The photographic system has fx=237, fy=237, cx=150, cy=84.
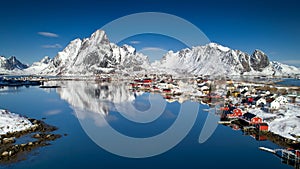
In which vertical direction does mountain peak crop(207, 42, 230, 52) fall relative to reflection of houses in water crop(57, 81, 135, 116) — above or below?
above

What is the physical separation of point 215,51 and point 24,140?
198ft

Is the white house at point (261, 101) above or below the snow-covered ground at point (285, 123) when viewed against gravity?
above

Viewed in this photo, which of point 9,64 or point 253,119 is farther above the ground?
point 9,64

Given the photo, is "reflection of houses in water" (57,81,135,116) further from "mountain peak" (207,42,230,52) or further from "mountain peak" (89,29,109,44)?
"mountain peak" (207,42,230,52)

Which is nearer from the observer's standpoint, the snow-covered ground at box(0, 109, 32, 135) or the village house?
the snow-covered ground at box(0, 109, 32, 135)

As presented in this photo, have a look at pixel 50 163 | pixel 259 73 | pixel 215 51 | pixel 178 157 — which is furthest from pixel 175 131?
pixel 259 73

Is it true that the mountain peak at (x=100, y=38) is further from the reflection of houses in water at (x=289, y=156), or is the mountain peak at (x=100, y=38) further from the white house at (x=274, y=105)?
the reflection of houses in water at (x=289, y=156)

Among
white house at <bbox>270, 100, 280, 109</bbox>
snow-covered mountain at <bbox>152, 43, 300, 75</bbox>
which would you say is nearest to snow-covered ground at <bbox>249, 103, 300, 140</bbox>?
white house at <bbox>270, 100, 280, 109</bbox>

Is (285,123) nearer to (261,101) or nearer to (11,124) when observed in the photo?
(261,101)

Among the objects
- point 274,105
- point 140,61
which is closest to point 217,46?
point 140,61

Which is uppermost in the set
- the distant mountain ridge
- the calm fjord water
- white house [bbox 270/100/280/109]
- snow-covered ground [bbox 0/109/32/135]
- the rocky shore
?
the distant mountain ridge

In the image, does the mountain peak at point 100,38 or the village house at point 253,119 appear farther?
the mountain peak at point 100,38

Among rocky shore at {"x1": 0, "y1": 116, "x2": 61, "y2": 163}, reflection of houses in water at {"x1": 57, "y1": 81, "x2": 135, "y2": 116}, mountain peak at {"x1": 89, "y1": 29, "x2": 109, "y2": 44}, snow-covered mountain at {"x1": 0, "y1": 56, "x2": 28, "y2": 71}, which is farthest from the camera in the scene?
snow-covered mountain at {"x1": 0, "y1": 56, "x2": 28, "y2": 71}

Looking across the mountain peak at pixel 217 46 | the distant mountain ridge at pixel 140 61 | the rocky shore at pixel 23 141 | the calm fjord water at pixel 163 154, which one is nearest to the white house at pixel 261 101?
the calm fjord water at pixel 163 154
